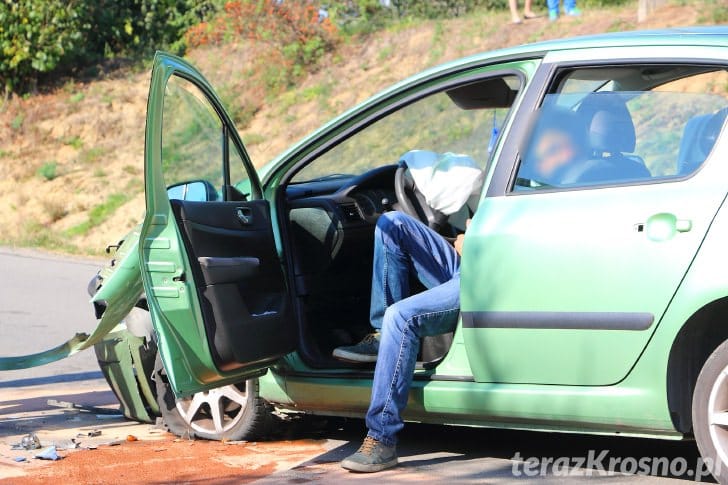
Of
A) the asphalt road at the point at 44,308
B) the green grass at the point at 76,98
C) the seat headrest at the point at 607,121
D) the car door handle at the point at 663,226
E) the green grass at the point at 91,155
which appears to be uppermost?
the green grass at the point at 76,98

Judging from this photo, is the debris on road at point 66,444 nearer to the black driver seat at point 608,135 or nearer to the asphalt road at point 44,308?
the asphalt road at point 44,308

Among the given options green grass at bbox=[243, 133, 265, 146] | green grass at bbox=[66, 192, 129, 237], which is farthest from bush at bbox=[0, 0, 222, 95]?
green grass at bbox=[243, 133, 265, 146]

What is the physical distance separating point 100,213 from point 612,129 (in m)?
13.3

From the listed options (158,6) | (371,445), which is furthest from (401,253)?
(158,6)

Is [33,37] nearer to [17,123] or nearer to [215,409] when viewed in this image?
[17,123]

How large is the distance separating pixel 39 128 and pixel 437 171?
54.8 ft

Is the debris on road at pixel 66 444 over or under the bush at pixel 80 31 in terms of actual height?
under

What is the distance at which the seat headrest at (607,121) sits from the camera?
4.34 metres

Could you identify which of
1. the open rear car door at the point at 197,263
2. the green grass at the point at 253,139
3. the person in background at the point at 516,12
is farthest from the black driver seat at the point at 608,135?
the green grass at the point at 253,139

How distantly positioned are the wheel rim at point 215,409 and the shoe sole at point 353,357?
21.0 inches

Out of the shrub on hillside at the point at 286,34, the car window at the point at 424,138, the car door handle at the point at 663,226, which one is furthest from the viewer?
the shrub on hillside at the point at 286,34

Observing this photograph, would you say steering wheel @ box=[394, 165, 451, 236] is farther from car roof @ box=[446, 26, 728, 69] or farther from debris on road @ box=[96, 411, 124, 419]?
debris on road @ box=[96, 411, 124, 419]

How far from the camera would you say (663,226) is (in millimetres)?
3943

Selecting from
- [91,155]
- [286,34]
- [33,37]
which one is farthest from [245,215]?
[33,37]
